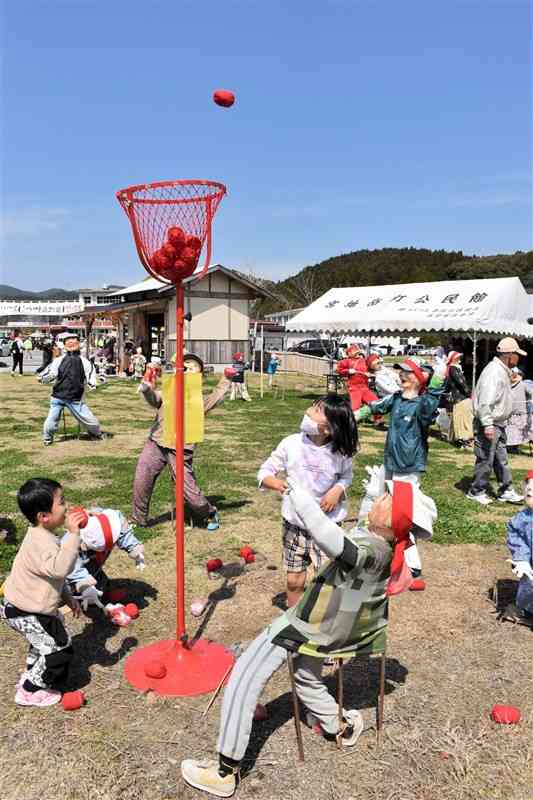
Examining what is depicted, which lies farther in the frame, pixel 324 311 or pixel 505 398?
pixel 324 311

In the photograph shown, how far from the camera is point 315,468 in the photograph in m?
4.15

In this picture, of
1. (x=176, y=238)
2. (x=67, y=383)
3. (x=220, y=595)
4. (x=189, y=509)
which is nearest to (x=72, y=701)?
(x=220, y=595)

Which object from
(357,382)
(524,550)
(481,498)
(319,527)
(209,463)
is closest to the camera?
(319,527)

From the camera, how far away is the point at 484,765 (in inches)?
127

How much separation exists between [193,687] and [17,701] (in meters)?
1.04

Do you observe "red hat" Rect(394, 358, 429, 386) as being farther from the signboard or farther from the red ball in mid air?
the signboard

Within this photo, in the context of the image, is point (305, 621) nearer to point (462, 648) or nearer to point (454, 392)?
point (462, 648)

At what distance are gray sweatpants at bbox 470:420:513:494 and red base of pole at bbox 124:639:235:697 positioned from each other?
16.9 ft

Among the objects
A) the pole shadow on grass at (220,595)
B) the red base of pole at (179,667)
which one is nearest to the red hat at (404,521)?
the red base of pole at (179,667)

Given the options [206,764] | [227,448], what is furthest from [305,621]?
[227,448]

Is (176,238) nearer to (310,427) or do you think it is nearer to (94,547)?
(310,427)

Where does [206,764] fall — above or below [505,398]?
below

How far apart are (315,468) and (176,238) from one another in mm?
1729

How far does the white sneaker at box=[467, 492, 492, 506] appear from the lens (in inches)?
327
